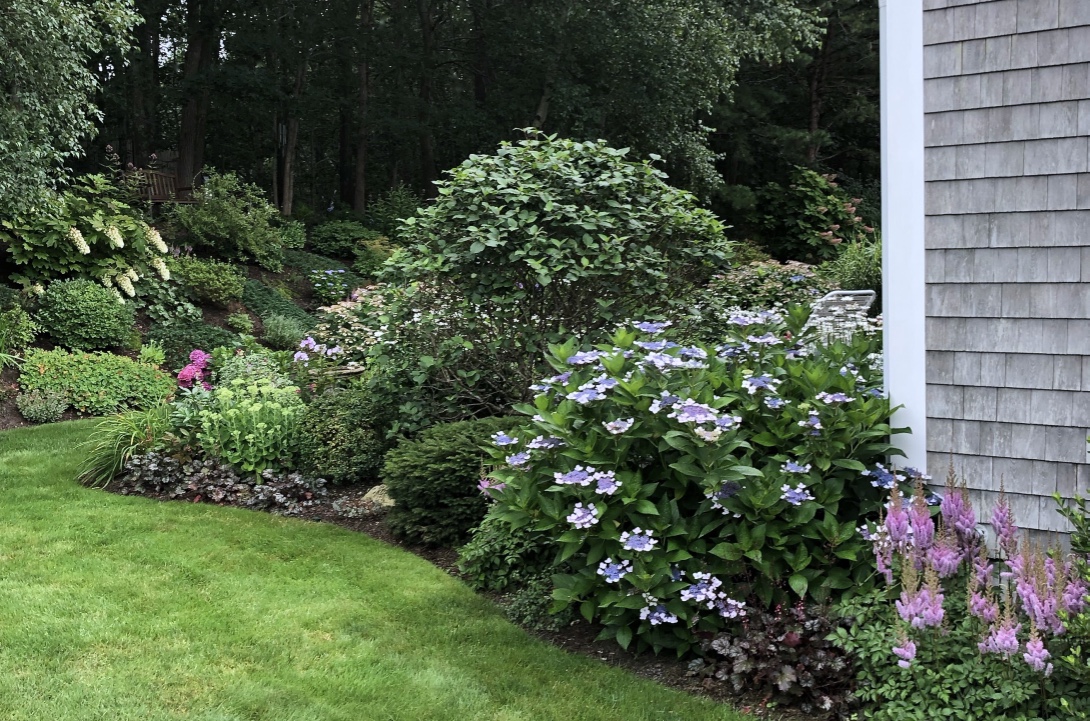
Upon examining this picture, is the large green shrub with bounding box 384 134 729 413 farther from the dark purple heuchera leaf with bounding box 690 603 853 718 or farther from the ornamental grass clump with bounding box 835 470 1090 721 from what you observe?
the ornamental grass clump with bounding box 835 470 1090 721

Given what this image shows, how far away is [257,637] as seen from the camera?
3301mm

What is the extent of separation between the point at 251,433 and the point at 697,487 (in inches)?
131

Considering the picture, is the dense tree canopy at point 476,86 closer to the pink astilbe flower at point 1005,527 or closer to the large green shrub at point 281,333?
the large green shrub at point 281,333

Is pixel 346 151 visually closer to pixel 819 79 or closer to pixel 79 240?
pixel 79 240

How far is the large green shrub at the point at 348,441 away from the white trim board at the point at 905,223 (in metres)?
3.22

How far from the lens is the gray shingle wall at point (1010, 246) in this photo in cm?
288

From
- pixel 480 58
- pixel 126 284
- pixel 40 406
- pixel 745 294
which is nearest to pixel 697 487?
pixel 745 294

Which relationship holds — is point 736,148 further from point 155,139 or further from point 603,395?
point 603,395

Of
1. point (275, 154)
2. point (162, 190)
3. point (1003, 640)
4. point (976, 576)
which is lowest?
point (1003, 640)

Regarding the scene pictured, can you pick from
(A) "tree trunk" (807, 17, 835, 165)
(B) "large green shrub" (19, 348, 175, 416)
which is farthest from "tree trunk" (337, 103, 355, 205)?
(B) "large green shrub" (19, 348, 175, 416)

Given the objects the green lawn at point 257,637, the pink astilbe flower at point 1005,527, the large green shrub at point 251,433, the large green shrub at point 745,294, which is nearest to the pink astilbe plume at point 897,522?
the pink astilbe flower at point 1005,527

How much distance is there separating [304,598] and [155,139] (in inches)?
720

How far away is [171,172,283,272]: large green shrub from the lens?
1198 centimetres

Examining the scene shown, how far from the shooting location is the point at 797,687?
281 cm
